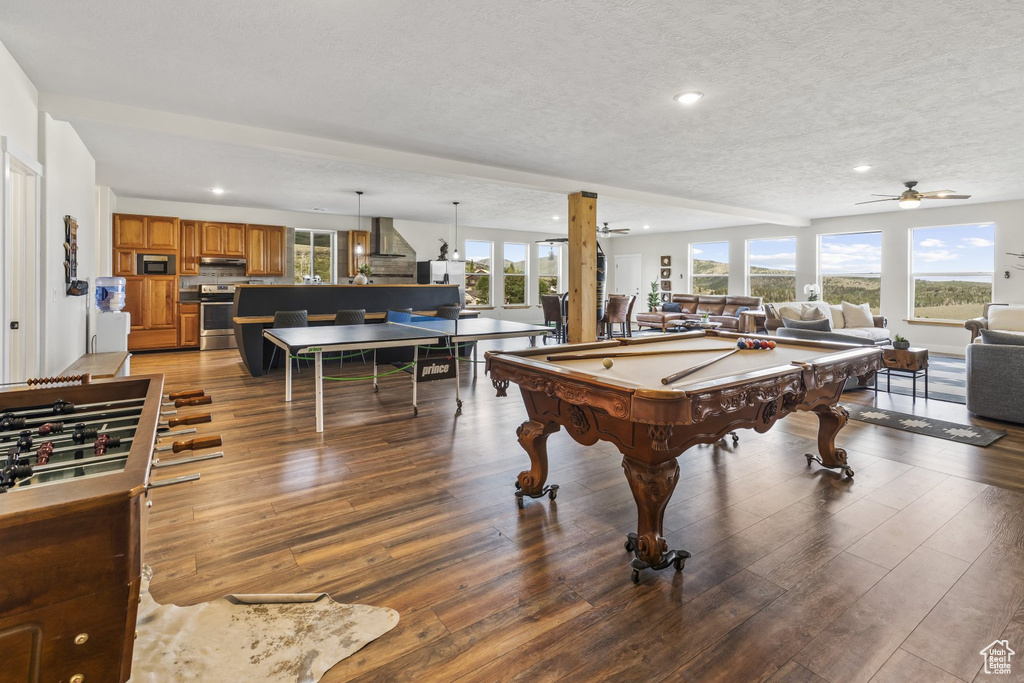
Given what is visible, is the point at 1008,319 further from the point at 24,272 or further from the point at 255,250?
the point at 255,250

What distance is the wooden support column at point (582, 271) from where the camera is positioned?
631cm

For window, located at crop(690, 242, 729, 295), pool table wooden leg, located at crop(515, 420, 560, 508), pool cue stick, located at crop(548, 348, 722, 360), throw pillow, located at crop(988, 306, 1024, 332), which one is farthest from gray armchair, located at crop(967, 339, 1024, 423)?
window, located at crop(690, 242, 729, 295)

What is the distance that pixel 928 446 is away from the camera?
3.66 meters

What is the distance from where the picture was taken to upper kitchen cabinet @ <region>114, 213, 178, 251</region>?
8.05m

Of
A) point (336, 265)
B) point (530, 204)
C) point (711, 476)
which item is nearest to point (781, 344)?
point (711, 476)

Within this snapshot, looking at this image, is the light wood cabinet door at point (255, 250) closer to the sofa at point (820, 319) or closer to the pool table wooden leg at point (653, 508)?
the sofa at point (820, 319)

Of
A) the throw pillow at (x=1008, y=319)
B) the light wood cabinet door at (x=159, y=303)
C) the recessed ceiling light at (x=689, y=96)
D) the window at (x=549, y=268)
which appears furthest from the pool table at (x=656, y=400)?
the window at (x=549, y=268)

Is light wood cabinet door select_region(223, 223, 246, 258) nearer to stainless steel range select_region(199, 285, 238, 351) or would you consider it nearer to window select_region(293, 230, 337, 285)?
stainless steel range select_region(199, 285, 238, 351)

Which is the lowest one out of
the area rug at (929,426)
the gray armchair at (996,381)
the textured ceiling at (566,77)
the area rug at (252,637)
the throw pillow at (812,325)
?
the area rug at (252,637)

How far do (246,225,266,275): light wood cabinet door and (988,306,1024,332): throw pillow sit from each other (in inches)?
432

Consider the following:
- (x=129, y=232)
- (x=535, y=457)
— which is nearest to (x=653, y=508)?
(x=535, y=457)

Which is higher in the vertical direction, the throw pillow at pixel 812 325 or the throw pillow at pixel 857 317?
the throw pillow at pixel 857 317

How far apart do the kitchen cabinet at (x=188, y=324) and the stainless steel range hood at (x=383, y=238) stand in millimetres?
3314

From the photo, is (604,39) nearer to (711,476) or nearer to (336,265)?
(711,476)
